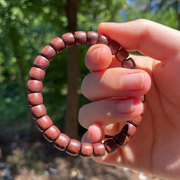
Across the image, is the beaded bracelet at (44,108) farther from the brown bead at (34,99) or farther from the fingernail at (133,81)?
the fingernail at (133,81)

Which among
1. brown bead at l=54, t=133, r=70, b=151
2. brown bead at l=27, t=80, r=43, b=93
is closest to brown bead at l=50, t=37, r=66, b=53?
brown bead at l=27, t=80, r=43, b=93

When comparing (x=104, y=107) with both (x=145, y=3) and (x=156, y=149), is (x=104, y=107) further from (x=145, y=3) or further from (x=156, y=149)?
(x=145, y=3)

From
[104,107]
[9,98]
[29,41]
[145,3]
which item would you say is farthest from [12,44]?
[145,3]

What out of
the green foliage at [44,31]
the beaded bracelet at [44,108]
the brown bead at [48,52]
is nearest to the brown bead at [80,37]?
the beaded bracelet at [44,108]

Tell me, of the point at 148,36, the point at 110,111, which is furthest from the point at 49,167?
the point at 148,36

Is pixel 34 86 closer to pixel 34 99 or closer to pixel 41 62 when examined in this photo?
pixel 34 99

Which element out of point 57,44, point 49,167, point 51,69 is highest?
point 57,44
